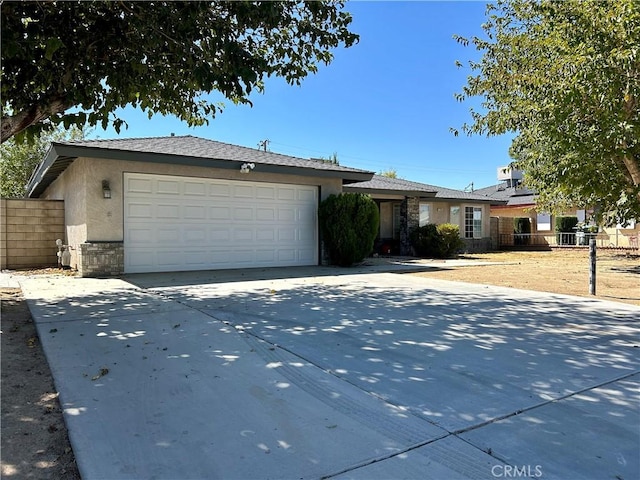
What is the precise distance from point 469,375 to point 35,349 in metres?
4.18

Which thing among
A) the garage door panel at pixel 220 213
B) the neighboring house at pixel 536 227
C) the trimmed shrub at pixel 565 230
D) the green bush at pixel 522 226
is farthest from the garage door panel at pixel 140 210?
the trimmed shrub at pixel 565 230

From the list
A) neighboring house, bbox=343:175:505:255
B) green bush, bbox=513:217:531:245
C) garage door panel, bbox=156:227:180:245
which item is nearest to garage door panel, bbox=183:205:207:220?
garage door panel, bbox=156:227:180:245

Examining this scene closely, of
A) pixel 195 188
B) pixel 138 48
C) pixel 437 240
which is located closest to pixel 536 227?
pixel 437 240

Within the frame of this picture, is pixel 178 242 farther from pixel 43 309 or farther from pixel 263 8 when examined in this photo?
pixel 263 8

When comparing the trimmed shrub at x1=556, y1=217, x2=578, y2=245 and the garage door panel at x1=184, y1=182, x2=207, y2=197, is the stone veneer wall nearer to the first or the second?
the garage door panel at x1=184, y1=182, x2=207, y2=197

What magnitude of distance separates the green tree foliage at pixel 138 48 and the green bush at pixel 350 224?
6149mm

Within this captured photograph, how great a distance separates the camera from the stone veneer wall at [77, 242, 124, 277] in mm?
9727

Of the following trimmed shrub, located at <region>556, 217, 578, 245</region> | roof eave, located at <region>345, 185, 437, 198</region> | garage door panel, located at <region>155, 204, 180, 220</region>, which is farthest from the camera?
trimmed shrub, located at <region>556, 217, 578, 245</region>

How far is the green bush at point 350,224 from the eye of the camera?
12.3 m

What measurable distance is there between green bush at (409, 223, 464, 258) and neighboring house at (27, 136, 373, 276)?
473cm

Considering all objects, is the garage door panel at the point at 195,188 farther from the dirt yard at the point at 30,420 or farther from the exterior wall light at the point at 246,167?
the dirt yard at the point at 30,420

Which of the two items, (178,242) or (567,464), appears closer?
(567,464)

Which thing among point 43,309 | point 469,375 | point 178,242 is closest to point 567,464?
point 469,375

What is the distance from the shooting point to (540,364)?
3854mm
